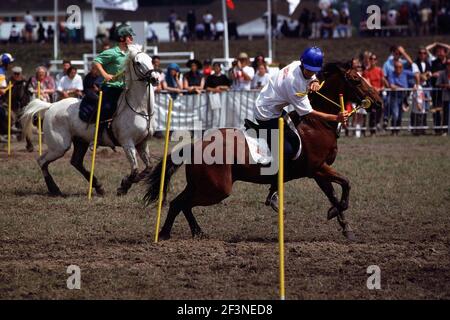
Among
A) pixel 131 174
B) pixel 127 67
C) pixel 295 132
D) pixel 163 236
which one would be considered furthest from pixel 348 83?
pixel 131 174

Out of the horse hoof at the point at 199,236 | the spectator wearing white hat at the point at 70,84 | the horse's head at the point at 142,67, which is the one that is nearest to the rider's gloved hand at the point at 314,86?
the horse hoof at the point at 199,236

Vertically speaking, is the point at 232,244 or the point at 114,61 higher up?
the point at 114,61

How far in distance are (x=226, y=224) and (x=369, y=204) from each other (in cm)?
263

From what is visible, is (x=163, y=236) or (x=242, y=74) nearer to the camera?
(x=163, y=236)

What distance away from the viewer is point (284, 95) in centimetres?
1027

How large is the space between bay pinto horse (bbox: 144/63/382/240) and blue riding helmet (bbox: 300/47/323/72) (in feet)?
2.44

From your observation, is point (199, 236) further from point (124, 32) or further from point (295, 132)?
point (124, 32)

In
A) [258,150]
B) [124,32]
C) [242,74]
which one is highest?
[124,32]

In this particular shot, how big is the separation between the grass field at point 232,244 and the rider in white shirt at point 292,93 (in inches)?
56.4

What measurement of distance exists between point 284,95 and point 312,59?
576 millimetres

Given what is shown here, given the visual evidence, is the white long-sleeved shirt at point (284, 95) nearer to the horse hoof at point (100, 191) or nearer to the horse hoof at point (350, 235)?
the horse hoof at point (350, 235)
